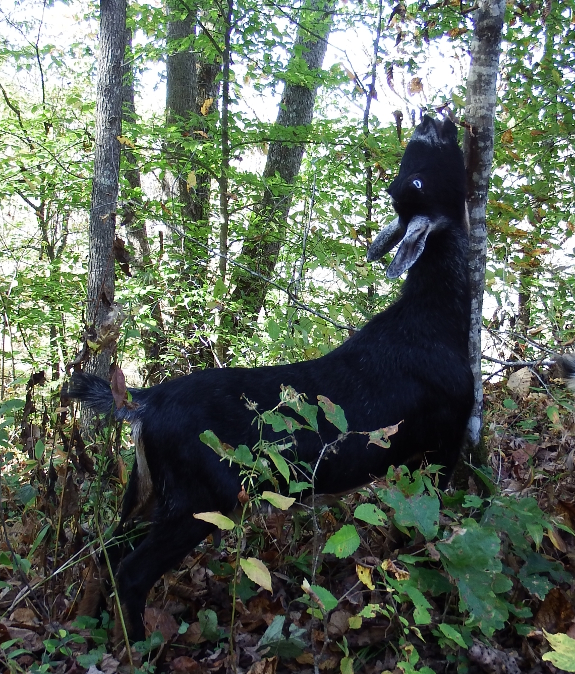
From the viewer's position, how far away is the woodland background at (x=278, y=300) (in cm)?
253

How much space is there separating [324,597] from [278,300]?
653cm

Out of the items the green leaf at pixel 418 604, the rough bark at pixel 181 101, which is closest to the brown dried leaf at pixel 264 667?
the green leaf at pixel 418 604

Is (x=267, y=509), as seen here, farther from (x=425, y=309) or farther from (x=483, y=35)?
(x=483, y=35)

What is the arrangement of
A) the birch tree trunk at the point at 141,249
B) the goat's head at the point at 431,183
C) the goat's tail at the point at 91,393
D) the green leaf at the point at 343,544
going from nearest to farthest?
the green leaf at the point at 343,544, the goat's tail at the point at 91,393, the goat's head at the point at 431,183, the birch tree trunk at the point at 141,249

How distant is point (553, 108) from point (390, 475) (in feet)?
13.5

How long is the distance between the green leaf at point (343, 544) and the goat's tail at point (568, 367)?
1935 millimetres

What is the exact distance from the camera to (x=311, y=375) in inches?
118

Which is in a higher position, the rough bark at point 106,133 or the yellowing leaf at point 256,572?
the rough bark at point 106,133

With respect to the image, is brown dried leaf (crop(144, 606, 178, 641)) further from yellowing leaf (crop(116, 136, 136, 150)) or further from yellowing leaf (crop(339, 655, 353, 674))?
yellowing leaf (crop(116, 136, 136, 150))

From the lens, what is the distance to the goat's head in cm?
321

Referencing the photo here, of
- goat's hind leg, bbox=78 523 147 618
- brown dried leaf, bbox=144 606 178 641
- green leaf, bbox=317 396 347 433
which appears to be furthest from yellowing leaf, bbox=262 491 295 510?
goat's hind leg, bbox=78 523 147 618

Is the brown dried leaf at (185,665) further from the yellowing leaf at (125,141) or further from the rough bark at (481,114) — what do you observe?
the yellowing leaf at (125,141)

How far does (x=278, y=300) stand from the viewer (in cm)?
827

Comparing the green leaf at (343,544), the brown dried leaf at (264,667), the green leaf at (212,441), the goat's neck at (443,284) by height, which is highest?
the goat's neck at (443,284)
